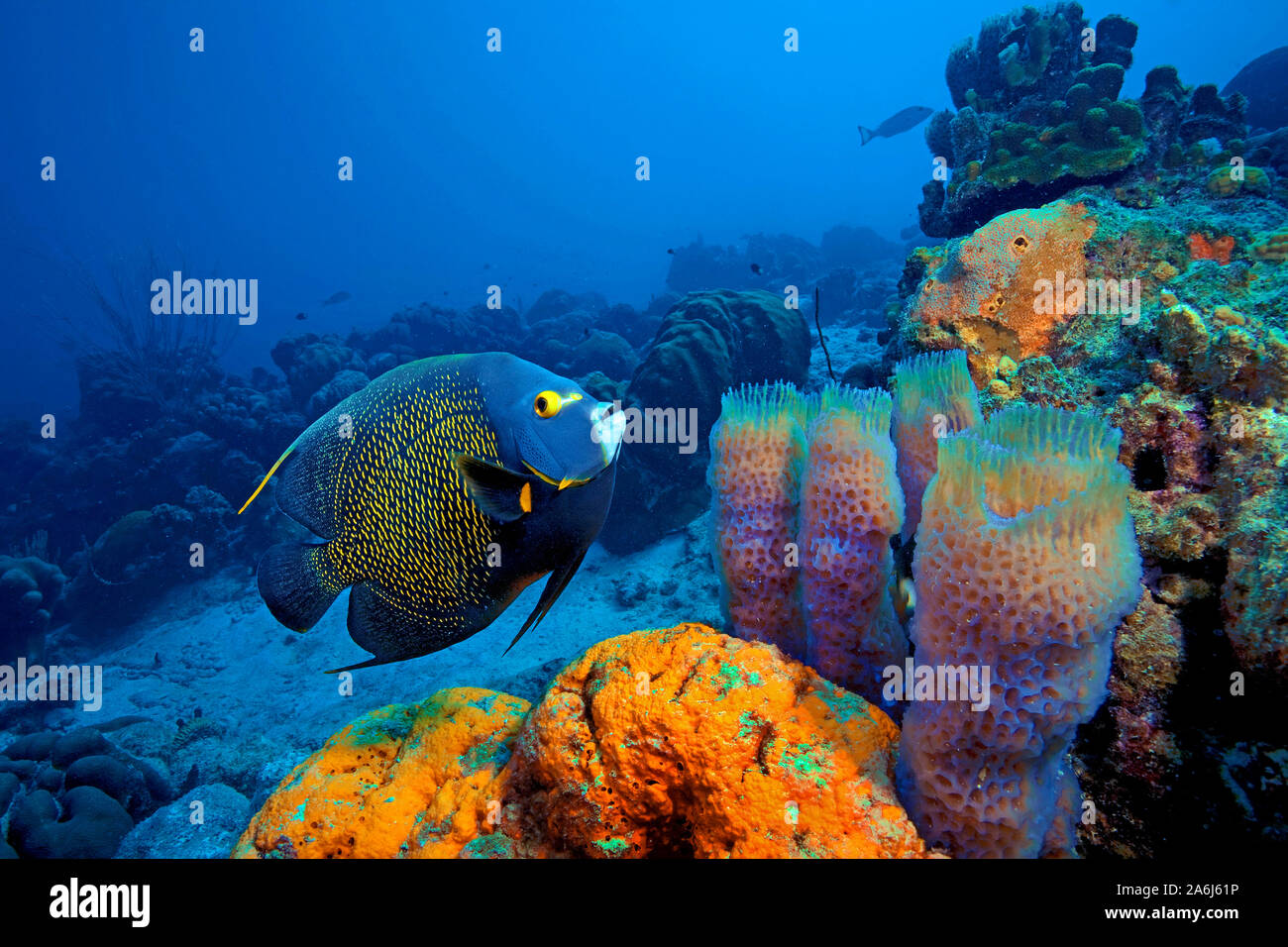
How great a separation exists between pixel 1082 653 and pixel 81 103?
116 meters

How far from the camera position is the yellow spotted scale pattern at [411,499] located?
1575 millimetres

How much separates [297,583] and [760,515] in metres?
1.70

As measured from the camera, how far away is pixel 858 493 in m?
1.99

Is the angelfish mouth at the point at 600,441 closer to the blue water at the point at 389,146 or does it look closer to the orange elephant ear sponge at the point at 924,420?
the orange elephant ear sponge at the point at 924,420

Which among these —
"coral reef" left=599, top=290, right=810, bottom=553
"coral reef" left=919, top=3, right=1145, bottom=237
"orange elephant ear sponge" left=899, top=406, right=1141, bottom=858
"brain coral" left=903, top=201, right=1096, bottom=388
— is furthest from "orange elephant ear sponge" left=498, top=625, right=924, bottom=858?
"coral reef" left=919, top=3, right=1145, bottom=237

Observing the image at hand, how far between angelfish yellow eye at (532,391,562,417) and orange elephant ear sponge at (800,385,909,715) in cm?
105

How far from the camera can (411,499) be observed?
1620 millimetres

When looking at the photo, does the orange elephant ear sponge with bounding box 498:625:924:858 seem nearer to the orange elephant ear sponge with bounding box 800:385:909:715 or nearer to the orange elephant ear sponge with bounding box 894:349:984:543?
the orange elephant ear sponge with bounding box 800:385:909:715

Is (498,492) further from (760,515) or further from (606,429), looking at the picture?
(760,515)

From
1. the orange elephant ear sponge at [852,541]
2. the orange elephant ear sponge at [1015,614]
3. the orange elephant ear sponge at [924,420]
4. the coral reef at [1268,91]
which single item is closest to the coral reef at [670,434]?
the orange elephant ear sponge at [924,420]

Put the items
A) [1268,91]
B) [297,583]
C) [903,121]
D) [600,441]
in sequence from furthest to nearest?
[903,121] < [1268,91] < [297,583] < [600,441]

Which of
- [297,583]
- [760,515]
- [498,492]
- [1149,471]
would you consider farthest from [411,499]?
[1149,471]

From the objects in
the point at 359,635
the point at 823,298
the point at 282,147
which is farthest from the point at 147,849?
the point at 282,147
